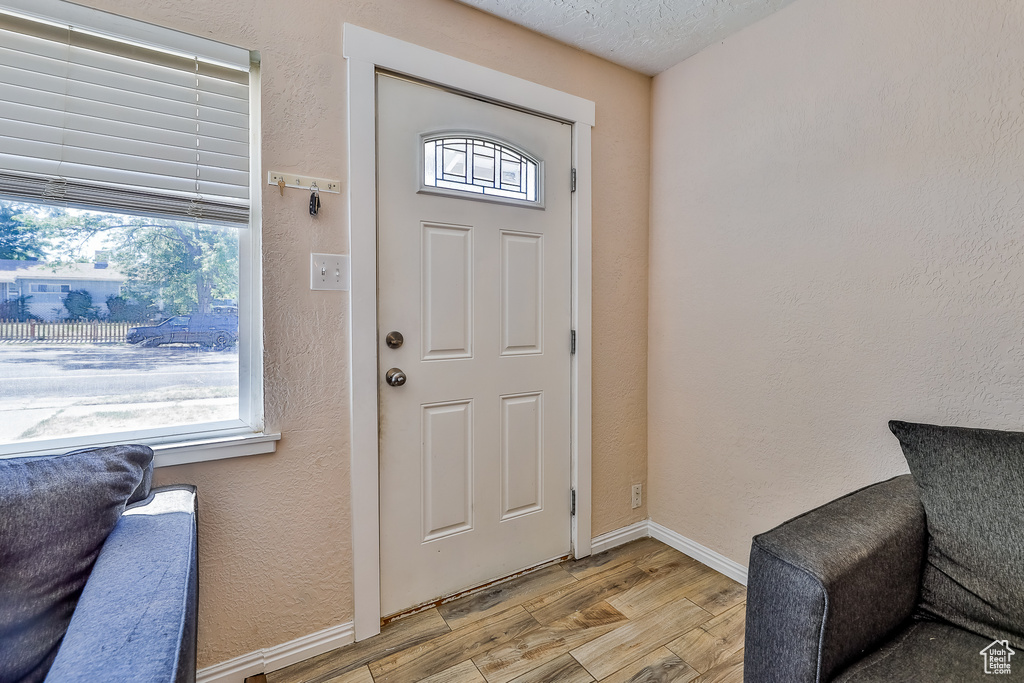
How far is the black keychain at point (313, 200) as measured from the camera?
4.82 ft

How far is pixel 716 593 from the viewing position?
1823mm

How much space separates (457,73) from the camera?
5.62ft

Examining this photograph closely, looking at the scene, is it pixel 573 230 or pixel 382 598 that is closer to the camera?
pixel 382 598

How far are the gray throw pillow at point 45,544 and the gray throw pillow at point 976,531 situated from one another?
1.83 metres

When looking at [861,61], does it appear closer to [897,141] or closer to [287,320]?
[897,141]

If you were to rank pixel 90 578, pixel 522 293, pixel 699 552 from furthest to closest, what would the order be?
pixel 699 552
pixel 522 293
pixel 90 578

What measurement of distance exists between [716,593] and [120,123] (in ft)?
8.53

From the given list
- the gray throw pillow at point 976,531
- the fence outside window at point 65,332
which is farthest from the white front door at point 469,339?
the gray throw pillow at point 976,531

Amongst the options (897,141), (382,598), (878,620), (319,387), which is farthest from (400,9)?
(878,620)

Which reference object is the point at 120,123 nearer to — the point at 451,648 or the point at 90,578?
the point at 90,578

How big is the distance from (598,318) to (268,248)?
140cm

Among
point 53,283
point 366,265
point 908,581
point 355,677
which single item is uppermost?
point 366,265

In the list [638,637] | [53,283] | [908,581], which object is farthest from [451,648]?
[53,283]

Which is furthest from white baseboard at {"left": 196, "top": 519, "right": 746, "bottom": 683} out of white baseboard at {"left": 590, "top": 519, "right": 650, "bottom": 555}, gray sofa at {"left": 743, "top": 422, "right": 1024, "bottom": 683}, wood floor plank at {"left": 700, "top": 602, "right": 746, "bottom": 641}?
gray sofa at {"left": 743, "top": 422, "right": 1024, "bottom": 683}
